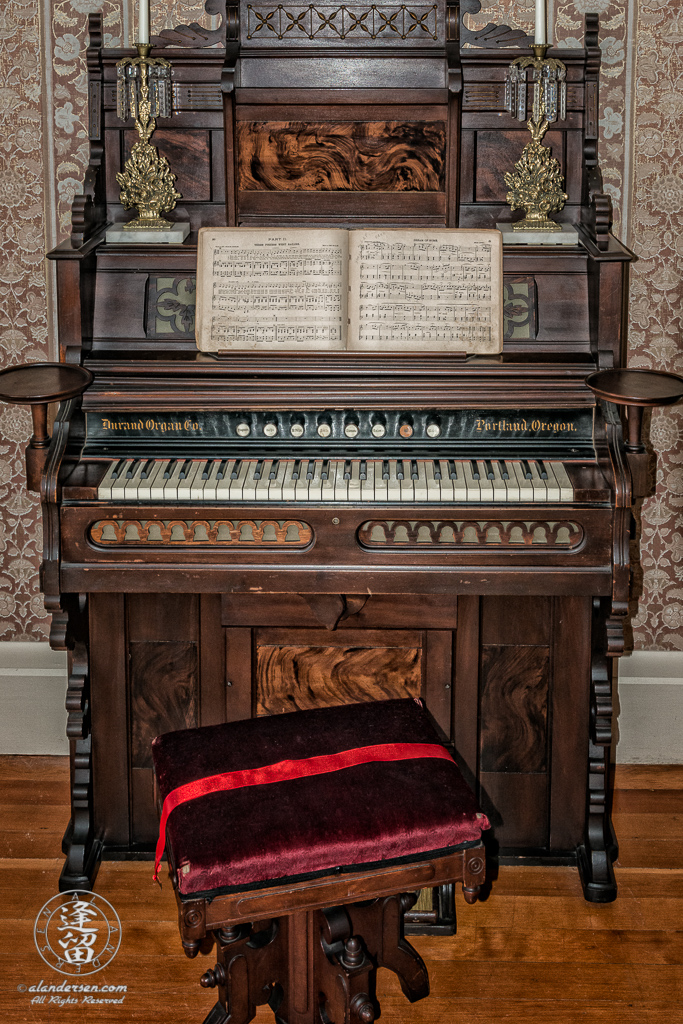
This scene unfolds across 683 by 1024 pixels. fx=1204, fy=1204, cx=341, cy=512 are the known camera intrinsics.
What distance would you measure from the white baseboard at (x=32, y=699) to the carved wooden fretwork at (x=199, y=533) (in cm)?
106

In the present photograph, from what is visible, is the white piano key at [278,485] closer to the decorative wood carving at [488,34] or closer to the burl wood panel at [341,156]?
the burl wood panel at [341,156]

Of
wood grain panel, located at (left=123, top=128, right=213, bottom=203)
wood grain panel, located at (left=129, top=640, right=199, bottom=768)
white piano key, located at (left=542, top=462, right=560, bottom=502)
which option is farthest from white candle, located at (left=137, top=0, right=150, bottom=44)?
wood grain panel, located at (left=129, top=640, right=199, bottom=768)

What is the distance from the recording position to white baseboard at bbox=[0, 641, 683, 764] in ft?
11.8

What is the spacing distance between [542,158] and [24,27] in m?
1.43

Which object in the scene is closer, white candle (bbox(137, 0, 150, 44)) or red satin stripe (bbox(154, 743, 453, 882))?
red satin stripe (bbox(154, 743, 453, 882))

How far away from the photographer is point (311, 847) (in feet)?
7.12

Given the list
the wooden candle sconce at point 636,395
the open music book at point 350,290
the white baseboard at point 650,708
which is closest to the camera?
the wooden candle sconce at point 636,395

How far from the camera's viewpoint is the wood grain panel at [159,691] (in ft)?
10.0

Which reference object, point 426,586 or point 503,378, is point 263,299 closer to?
point 503,378

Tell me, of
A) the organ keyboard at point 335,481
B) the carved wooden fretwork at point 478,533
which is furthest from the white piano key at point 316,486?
the carved wooden fretwork at point 478,533

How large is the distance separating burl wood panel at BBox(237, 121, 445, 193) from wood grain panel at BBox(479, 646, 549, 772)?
121cm

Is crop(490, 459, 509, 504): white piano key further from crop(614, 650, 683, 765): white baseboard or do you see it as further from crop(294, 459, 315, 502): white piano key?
crop(614, 650, 683, 765): white baseboard

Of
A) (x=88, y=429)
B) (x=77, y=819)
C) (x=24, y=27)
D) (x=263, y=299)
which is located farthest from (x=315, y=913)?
(x=24, y=27)

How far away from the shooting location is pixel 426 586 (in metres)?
2.68
